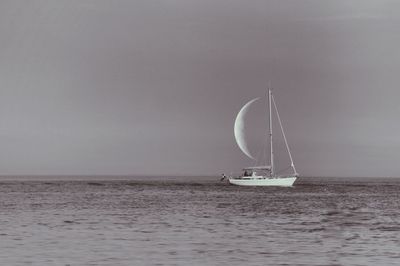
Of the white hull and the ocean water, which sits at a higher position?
the white hull

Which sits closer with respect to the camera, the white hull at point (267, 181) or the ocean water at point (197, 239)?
the ocean water at point (197, 239)

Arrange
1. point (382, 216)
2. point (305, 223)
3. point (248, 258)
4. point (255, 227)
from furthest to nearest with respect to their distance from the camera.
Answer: point (382, 216), point (305, 223), point (255, 227), point (248, 258)

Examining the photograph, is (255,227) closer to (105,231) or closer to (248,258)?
(105,231)

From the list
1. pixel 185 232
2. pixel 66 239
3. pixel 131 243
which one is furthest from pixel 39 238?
pixel 185 232

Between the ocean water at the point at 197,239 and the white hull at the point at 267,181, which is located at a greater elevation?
the white hull at the point at 267,181

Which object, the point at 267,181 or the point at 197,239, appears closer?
the point at 197,239

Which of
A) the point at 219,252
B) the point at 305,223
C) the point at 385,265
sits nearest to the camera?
the point at 385,265

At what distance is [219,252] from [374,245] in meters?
7.51

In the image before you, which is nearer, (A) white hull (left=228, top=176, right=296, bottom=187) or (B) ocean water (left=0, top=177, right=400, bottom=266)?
(B) ocean water (left=0, top=177, right=400, bottom=266)

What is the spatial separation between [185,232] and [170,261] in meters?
12.4

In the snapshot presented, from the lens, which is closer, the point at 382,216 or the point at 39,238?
the point at 39,238

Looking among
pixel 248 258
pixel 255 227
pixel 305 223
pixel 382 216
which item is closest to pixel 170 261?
pixel 248 258

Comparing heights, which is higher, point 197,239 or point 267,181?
point 267,181

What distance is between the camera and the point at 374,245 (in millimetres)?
35312
